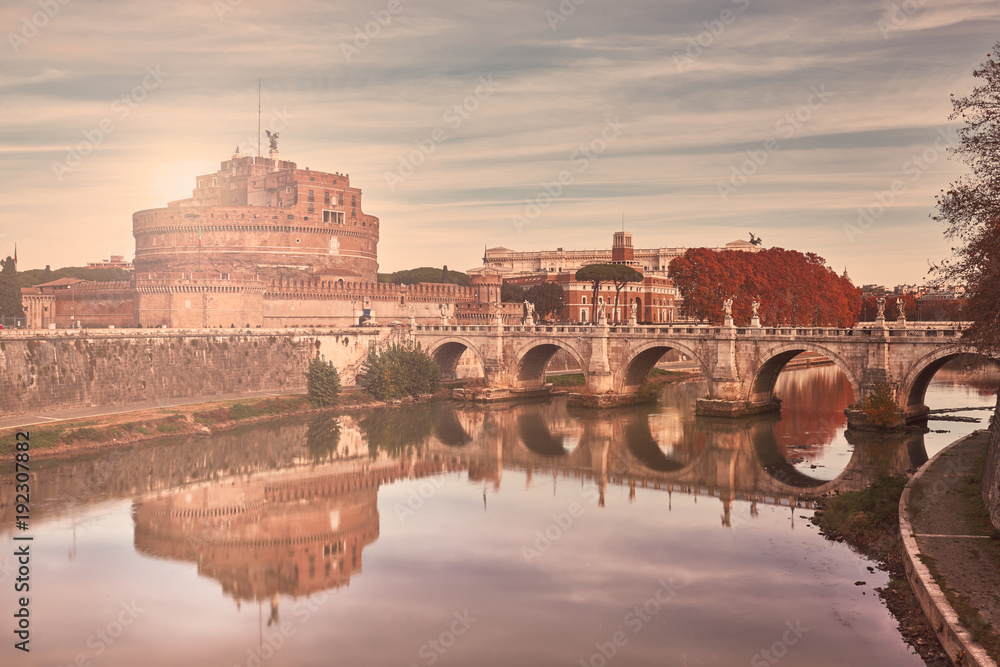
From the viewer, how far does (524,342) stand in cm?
5700

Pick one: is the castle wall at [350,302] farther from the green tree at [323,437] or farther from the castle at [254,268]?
the green tree at [323,437]

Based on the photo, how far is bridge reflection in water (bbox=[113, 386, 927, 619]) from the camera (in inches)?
993

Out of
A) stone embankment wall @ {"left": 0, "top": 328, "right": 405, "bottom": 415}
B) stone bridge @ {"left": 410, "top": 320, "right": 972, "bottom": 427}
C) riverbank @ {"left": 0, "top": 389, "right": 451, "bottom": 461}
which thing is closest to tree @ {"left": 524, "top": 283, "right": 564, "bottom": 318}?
stone bridge @ {"left": 410, "top": 320, "right": 972, "bottom": 427}

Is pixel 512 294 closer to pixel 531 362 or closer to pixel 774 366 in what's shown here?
pixel 531 362

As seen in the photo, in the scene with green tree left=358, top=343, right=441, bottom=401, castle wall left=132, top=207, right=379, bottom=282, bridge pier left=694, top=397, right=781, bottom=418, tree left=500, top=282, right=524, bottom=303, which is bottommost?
bridge pier left=694, top=397, right=781, bottom=418

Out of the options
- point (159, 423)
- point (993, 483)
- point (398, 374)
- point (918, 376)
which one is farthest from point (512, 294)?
point (993, 483)

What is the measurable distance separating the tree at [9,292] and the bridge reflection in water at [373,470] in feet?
84.4

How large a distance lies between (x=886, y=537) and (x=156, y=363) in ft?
126

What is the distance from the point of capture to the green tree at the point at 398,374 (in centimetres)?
5434

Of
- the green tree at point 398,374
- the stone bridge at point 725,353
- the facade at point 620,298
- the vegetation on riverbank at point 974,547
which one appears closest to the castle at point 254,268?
the green tree at point 398,374

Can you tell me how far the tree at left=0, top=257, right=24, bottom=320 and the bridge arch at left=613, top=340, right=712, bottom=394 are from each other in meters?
40.1

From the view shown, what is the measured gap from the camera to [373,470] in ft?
120

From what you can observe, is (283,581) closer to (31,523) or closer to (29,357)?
(31,523)

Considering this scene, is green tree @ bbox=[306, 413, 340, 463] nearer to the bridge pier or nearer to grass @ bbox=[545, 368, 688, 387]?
grass @ bbox=[545, 368, 688, 387]
